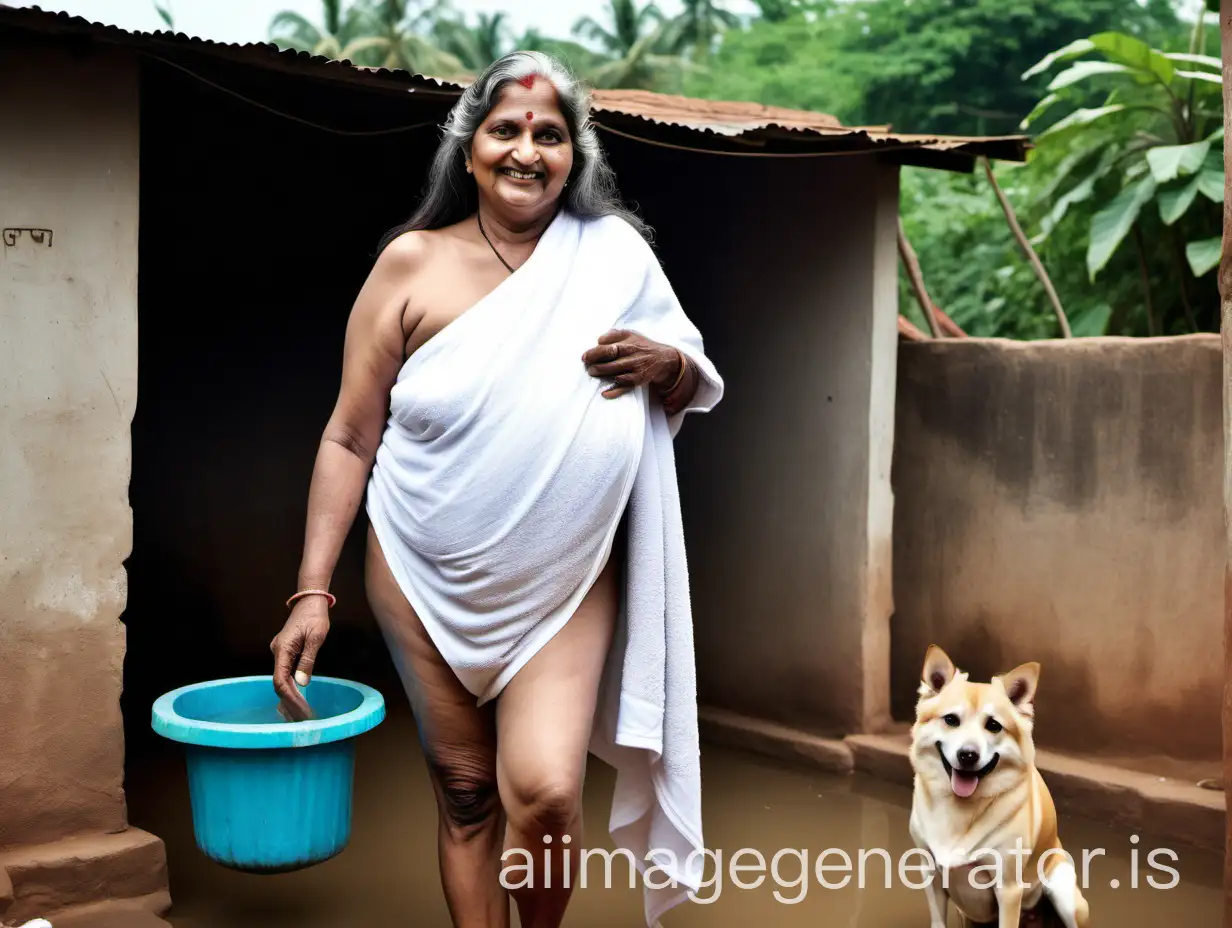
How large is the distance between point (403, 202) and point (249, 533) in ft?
6.59

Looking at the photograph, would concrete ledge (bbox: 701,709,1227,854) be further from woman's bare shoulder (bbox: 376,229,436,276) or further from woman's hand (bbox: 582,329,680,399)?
woman's bare shoulder (bbox: 376,229,436,276)

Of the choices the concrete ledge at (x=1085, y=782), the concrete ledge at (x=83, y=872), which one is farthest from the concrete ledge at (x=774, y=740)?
the concrete ledge at (x=83, y=872)

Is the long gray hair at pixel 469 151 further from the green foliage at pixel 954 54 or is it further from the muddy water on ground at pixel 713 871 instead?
the green foliage at pixel 954 54

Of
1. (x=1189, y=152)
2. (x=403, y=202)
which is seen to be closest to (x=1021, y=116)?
(x=1189, y=152)

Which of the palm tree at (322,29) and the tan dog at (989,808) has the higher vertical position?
the palm tree at (322,29)

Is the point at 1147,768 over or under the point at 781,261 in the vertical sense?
under

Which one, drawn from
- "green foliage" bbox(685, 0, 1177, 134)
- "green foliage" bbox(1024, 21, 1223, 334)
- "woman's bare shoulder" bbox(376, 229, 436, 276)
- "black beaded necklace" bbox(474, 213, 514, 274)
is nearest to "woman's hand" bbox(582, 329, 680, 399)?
"black beaded necklace" bbox(474, 213, 514, 274)

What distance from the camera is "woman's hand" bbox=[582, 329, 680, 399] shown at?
2783 mm

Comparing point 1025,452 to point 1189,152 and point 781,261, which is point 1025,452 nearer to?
point 781,261

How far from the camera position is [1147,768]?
196 inches

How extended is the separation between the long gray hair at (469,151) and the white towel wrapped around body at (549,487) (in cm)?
8

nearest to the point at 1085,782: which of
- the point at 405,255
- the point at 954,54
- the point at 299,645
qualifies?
the point at 299,645

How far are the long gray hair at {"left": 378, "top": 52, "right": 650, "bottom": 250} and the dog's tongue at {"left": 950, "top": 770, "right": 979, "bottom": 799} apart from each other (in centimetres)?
153

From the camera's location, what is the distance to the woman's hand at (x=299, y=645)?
2.84 m
